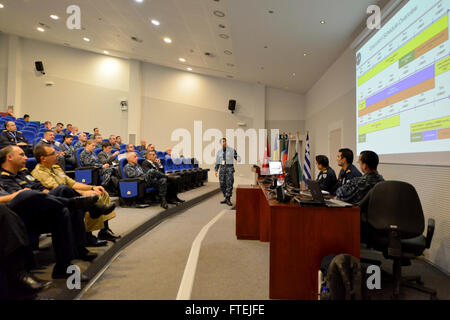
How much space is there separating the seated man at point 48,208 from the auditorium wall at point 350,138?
319cm

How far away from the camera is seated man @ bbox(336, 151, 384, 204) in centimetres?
217

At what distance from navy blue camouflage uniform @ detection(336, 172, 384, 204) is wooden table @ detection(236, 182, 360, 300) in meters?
0.43

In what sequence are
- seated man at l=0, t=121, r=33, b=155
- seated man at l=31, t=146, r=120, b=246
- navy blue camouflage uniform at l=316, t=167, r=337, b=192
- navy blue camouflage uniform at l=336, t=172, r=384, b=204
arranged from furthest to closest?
1. seated man at l=0, t=121, r=33, b=155
2. navy blue camouflage uniform at l=316, t=167, r=337, b=192
3. seated man at l=31, t=146, r=120, b=246
4. navy blue camouflage uniform at l=336, t=172, r=384, b=204

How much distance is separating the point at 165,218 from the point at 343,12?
14.6 ft

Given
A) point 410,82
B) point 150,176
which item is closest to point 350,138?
Result: point 410,82

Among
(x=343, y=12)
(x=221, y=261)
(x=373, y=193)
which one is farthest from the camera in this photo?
(x=343, y=12)

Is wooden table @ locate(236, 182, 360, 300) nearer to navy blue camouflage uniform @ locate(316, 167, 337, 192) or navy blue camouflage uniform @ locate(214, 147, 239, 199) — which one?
navy blue camouflage uniform @ locate(316, 167, 337, 192)

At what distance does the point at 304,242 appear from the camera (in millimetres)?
1835

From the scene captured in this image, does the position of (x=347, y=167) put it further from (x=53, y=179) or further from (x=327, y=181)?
(x=53, y=179)

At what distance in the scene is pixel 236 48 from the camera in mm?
6691

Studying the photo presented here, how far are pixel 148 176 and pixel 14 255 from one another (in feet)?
9.50

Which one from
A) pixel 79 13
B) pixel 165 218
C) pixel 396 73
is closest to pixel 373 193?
pixel 396 73

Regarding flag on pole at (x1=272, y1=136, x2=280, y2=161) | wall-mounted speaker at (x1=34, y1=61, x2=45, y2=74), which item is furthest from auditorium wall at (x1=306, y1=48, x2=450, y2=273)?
wall-mounted speaker at (x1=34, y1=61, x2=45, y2=74)
